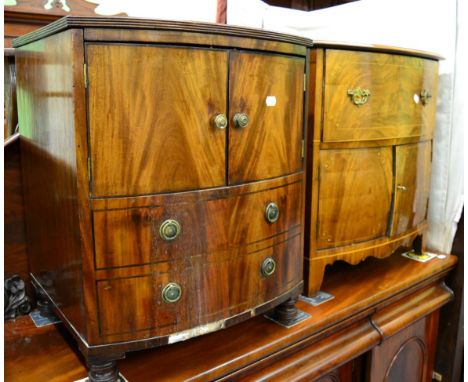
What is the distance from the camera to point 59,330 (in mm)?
1138

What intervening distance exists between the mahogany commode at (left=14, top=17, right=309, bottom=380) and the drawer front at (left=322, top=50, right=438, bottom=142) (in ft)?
0.66

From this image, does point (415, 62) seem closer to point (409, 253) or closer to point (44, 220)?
point (409, 253)

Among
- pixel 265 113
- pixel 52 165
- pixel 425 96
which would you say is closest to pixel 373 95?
pixel 425 96

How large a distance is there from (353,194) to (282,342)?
456 mm

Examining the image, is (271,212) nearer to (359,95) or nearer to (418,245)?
(359,95)

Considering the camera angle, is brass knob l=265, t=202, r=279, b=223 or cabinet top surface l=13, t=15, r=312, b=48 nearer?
cabinet top surface l=13, t=15, r=312, b=48

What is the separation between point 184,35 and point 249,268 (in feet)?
1.57

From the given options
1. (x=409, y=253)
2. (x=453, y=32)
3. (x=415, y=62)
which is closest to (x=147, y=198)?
(x=415, y=62)

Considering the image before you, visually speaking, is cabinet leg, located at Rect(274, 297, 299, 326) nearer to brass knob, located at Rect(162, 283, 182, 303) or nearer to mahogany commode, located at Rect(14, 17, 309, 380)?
mahogany commode, located at Rect(14, 17, 309, 380)

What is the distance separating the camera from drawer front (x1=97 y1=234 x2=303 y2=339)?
856 mm

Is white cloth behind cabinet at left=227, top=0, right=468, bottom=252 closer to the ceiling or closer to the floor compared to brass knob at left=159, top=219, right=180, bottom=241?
closer to the ceiling

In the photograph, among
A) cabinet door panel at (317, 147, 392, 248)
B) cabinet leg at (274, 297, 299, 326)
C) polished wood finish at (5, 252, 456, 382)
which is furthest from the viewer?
cabinet door panel at (317, 147, 392, 248)

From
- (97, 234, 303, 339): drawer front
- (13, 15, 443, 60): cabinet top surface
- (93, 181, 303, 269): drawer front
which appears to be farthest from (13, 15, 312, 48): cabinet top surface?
(97, 234, 303, 339): drawer front

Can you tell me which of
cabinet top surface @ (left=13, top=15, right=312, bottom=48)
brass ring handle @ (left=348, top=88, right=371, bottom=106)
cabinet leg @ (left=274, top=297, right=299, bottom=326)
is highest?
cabinet top surface @ (left=13, top=15, right=312, bottom=48)
